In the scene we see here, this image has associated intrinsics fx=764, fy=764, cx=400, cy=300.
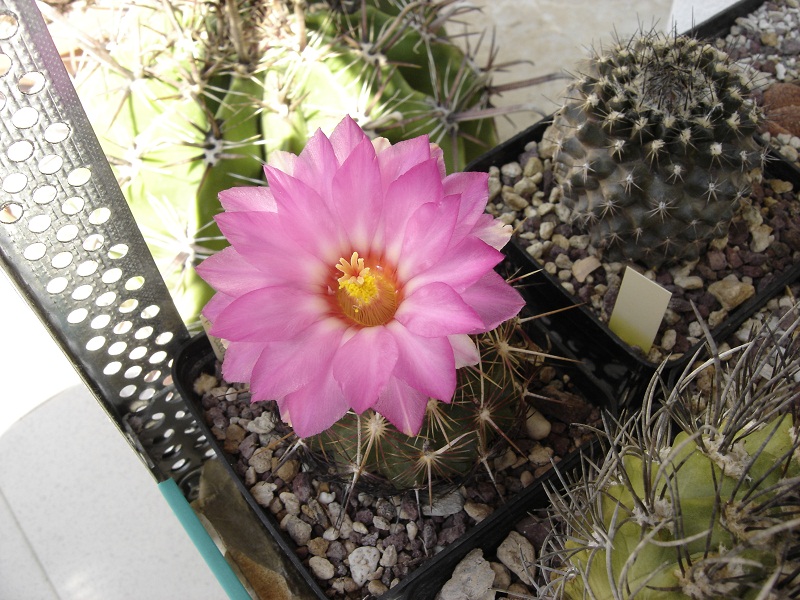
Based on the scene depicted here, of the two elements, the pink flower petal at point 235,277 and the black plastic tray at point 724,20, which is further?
the black plastic tray at point 724,20

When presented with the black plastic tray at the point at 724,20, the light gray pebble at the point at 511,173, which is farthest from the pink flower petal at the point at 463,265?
the black plastic tray at the point at 724,20

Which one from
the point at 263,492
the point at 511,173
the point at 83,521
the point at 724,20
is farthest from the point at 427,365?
the point at 724,20

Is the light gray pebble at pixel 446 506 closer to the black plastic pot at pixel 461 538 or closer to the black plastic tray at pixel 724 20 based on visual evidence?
the black plastic pot at pixel 461 538

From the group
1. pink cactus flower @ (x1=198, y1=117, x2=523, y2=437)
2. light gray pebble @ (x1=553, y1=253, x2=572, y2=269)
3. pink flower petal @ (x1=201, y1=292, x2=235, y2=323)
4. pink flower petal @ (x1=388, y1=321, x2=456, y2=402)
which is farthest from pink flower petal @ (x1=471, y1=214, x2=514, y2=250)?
light gray pebble @ (x1=553, y1=253, x2=572, y2=269)

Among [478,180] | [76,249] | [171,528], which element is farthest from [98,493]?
[478,180]

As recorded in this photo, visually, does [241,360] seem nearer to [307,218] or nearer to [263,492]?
[307,218]

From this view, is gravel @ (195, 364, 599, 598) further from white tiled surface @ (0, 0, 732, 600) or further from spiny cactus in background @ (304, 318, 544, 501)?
white tiled surface @ (0, 0, 732, 600)
